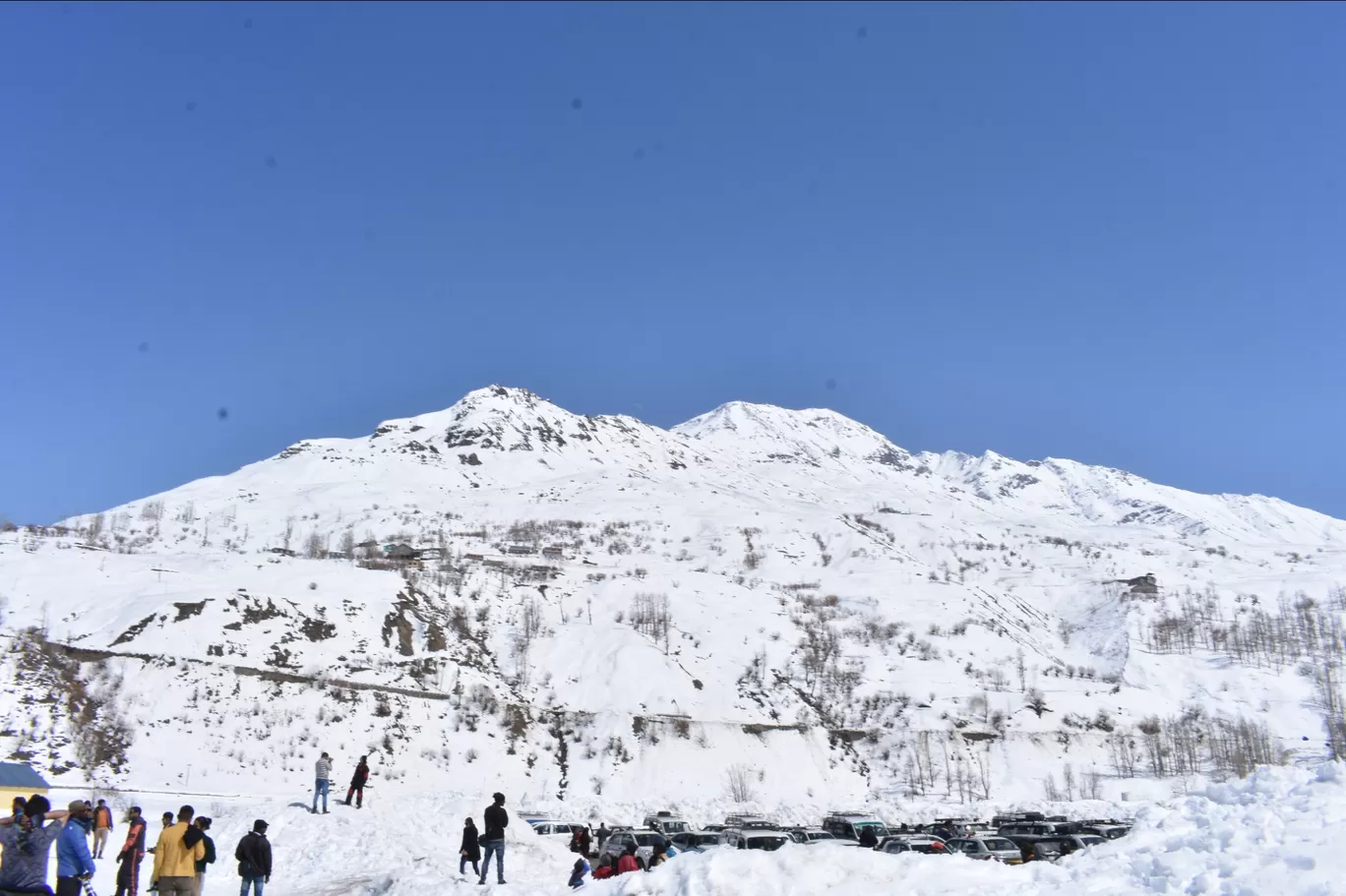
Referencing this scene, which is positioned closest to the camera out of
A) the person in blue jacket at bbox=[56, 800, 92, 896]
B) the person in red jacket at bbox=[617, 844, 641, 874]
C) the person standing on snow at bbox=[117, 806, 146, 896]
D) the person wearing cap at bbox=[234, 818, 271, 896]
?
the person in blue jacket at bbox=[56, 800, 92, 896]

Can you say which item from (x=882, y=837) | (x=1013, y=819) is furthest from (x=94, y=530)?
(x=882, y=837)

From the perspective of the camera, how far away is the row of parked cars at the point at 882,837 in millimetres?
23544

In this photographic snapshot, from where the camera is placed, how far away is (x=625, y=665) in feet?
197

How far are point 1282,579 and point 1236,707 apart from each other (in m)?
55.1

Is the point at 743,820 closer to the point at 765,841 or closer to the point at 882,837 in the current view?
the point at 882,837

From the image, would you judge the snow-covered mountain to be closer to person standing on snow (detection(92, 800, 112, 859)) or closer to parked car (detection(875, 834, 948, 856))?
parked car (detection(875, 834, 948, 856))

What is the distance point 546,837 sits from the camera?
27.4 m

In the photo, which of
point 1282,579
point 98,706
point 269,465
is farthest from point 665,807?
point 269,465

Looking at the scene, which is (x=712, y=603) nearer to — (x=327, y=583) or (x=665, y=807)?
(x=327, y=583)

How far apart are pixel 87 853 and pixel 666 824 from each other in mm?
22472

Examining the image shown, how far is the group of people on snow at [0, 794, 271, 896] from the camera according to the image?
1076 cm

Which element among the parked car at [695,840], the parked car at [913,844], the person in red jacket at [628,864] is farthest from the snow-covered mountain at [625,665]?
the person in red jacket at [628,864]

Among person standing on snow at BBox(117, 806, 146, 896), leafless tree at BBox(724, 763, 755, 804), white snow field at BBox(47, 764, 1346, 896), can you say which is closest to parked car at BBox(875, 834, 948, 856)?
white snow field at BBox(47, 764, 1346, 896)

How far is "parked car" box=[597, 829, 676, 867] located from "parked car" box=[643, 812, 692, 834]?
7.59 feet
